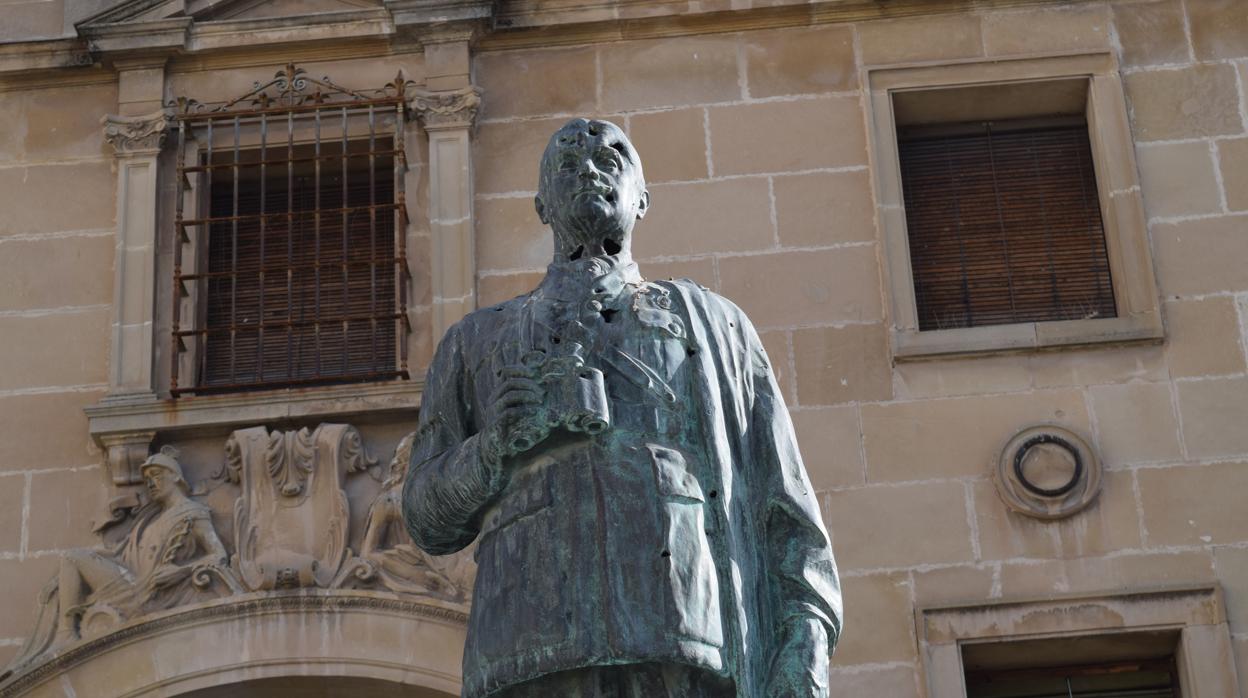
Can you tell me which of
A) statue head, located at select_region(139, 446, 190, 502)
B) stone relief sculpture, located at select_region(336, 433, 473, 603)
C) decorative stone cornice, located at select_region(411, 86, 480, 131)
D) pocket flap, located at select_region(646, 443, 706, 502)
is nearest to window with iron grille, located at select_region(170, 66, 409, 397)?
decorative stone cornice, located at select_region(411, 86, 480, 131)

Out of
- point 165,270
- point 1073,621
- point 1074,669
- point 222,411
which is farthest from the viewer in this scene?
point 165,270

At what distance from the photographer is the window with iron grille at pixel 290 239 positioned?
1173 centimetres

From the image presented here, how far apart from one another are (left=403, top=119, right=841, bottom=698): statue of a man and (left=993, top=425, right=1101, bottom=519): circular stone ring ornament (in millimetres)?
5224

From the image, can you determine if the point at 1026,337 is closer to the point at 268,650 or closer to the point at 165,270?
the point at 268,650

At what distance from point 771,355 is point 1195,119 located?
2409 millimetres

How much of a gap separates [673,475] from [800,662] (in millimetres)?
507

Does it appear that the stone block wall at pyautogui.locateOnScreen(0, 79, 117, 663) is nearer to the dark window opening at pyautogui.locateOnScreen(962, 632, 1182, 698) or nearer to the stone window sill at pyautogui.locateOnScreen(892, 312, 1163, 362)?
the stone window sill at pyautogui.locateOnScreen(892, 312, 1163, 362)

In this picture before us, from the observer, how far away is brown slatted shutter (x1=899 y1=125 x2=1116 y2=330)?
11.8m

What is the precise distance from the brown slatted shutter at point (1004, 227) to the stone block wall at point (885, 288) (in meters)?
0.36

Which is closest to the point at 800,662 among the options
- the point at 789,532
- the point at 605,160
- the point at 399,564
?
the point at 789,532

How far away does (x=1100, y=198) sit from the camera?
11.9 meters

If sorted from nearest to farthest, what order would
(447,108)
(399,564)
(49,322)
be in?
(399,564), (49,322), (447,108)

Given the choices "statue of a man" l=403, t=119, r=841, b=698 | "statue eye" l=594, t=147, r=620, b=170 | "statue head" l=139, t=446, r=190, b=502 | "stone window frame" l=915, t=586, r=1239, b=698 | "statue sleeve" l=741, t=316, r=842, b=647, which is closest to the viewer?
"statue of a man" l=403, t=119, r=841, b=698

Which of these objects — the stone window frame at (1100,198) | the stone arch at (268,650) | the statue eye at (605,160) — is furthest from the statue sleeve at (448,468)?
the stone window frame at (1100,198)
